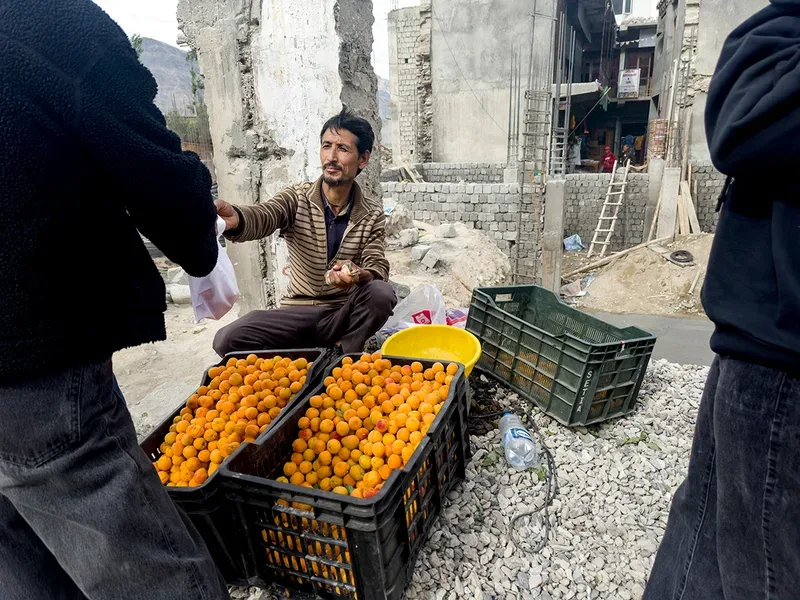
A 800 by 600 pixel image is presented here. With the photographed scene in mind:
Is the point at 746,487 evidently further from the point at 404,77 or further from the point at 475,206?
the point at 404,77

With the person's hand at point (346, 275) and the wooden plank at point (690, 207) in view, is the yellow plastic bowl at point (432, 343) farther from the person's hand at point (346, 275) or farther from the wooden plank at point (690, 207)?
the wooden plank at point (690, 207)

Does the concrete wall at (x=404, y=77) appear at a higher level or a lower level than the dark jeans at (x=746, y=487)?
higher

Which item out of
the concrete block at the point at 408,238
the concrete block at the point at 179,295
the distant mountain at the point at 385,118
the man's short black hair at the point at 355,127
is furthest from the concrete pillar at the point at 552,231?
the man's short black hair at the point at 355,127

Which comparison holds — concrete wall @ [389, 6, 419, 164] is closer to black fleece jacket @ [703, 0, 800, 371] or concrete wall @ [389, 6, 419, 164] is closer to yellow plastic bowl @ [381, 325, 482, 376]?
yellow plastic bowl @ [381, 325, 482, 376]

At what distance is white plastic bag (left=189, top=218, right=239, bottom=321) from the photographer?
5.93 feet

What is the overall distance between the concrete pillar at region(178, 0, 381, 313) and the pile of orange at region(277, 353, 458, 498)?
180 centimetres

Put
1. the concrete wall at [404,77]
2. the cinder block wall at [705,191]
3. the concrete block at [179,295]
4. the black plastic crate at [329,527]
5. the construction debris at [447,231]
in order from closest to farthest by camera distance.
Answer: the black plastic crate at [329,527]
the concrete block at [179,295]
the construction debris at [447,231]
the cinder block wall at [705,191]
the concrete wall at [404,77]

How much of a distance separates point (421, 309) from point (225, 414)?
6.06 ft

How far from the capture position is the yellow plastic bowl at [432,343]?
2971mm

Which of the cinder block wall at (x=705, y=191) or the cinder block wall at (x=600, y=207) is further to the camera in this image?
the cinder block wall at (x=600, y=207)

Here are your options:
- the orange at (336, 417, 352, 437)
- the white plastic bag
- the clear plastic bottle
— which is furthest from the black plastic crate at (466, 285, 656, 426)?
the white plastic bag

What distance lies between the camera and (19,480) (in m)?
1.09

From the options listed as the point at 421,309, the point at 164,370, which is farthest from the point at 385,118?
the point at 421,309

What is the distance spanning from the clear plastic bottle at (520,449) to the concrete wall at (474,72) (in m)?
15.1
